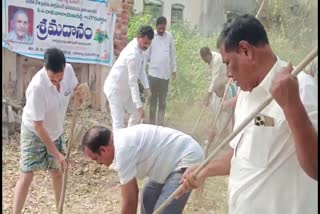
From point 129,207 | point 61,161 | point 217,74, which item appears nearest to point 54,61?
point 61,161

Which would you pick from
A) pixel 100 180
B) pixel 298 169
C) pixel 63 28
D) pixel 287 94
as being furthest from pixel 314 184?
pixel 63 28

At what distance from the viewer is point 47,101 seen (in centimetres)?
402

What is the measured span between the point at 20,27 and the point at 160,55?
1.65 metres

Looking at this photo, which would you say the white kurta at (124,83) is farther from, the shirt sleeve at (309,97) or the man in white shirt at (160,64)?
the shirt sleeve at (309,97)

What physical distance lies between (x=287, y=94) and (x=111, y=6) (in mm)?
5993

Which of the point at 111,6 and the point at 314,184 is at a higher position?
the point at 111,6

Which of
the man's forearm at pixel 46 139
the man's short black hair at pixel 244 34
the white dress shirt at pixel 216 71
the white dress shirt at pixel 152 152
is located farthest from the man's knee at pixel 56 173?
the man's short black hair at pixel 244 34

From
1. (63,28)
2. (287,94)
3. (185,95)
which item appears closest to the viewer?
(287,94)

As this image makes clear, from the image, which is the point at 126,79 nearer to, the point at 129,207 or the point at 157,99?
the point at 157,99

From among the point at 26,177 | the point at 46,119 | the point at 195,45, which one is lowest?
the point at 26,177

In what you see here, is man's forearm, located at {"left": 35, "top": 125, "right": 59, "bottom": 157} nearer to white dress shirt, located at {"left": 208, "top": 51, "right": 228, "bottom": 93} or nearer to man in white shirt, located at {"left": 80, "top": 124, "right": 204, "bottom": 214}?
man in white shirt, located at {"left": 80, "top": 124, "right": 204, "bottom": 214}

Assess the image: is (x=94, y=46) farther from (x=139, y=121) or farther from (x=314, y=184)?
(x=314, y=184)

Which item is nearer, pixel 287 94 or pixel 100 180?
pixel 287 94

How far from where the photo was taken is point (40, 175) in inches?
226
